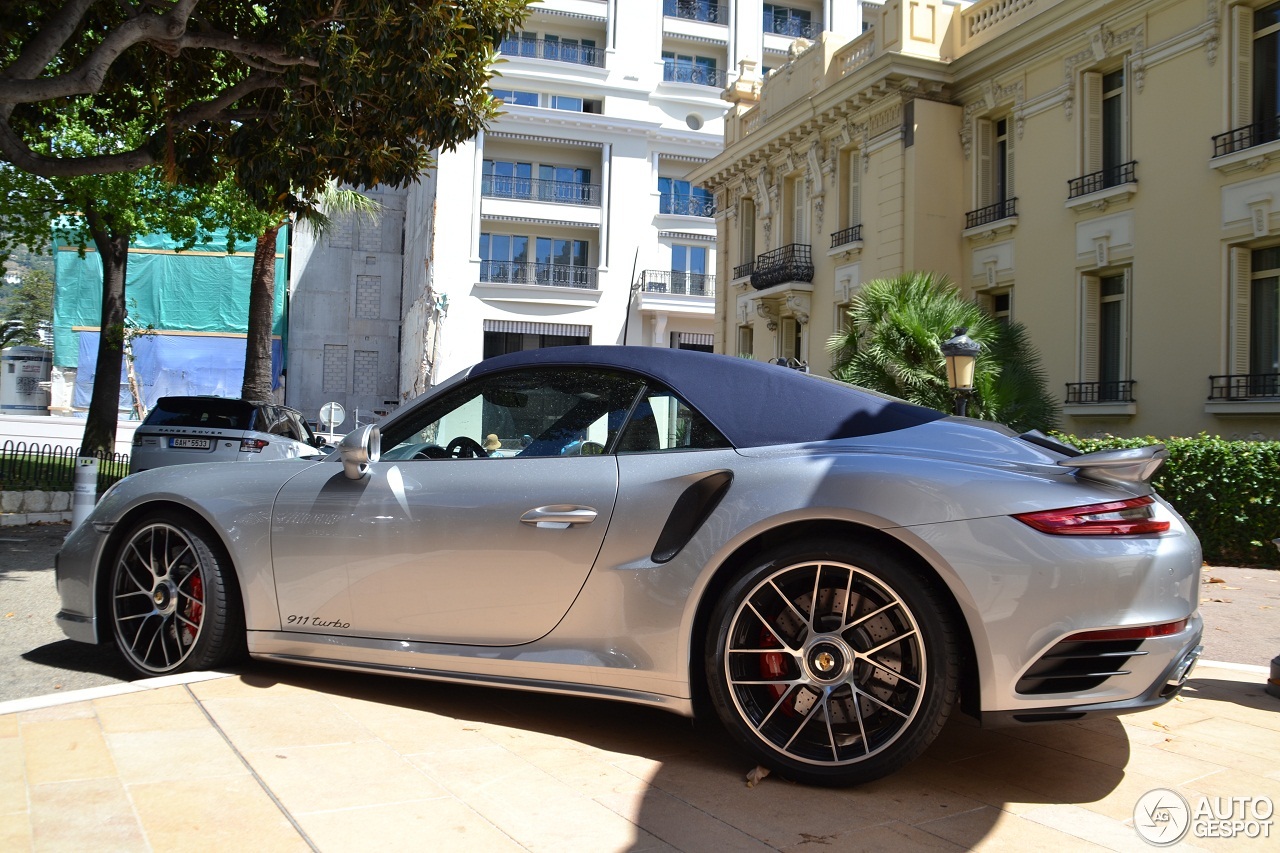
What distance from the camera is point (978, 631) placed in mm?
2930

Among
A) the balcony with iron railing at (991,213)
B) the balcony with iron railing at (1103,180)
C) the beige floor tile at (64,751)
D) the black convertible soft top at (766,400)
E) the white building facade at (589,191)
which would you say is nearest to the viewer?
the beige floor tile at (64,751)

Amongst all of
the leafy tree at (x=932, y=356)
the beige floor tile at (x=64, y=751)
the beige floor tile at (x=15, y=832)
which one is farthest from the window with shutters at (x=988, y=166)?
the beige floor tile at (x=15, y=832)

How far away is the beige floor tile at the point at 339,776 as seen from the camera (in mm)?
2916

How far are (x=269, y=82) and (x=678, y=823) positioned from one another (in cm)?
908

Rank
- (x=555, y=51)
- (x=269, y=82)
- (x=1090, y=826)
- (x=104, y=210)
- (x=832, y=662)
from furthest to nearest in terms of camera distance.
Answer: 1. (x=555, y=51)
2. (x=104, y=210)
3. (x=269, y=82)
4. (x=832, y=662)
5. (x=1090, y=826)

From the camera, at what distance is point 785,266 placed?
82.5 feet

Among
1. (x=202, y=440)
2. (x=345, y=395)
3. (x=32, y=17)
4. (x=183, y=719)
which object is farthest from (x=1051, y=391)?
(x=345, y=395)

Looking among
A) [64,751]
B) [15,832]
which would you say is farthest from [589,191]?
[15,832]

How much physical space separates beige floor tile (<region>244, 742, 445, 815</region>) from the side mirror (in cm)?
102

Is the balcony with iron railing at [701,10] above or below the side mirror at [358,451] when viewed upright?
above

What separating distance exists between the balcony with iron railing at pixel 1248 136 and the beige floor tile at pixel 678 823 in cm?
1514

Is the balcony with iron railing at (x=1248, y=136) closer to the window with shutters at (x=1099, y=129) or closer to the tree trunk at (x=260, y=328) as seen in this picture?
the window with shutters at (x=1099, y=129)

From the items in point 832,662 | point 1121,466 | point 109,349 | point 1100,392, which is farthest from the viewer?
point 109,349

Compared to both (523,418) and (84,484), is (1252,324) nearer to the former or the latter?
(523,418)
